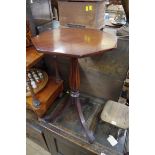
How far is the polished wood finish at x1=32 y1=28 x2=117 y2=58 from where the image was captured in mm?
792

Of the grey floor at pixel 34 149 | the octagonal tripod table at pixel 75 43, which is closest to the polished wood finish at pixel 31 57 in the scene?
the octagonal tripod table at pixel 75 43

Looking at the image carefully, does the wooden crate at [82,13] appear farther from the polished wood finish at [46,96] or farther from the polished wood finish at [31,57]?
the polished wood finish at [46,96]

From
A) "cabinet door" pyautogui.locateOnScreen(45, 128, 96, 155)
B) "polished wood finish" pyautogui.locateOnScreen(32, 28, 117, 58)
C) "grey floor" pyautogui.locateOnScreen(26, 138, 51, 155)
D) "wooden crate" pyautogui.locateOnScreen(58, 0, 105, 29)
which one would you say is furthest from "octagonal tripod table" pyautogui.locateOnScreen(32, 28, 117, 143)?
"grey floor" pyautogui.locateOnScreen(26, 138, 51, 155)

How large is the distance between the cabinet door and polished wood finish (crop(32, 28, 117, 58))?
0.78 m

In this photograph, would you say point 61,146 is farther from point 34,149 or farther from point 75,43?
point 75,43

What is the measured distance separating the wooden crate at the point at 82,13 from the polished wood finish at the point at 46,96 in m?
0.60

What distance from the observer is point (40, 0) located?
123 cm

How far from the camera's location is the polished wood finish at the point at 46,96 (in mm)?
1317

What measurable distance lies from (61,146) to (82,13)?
3.90ft

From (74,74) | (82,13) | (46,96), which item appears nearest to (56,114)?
(46,96)
